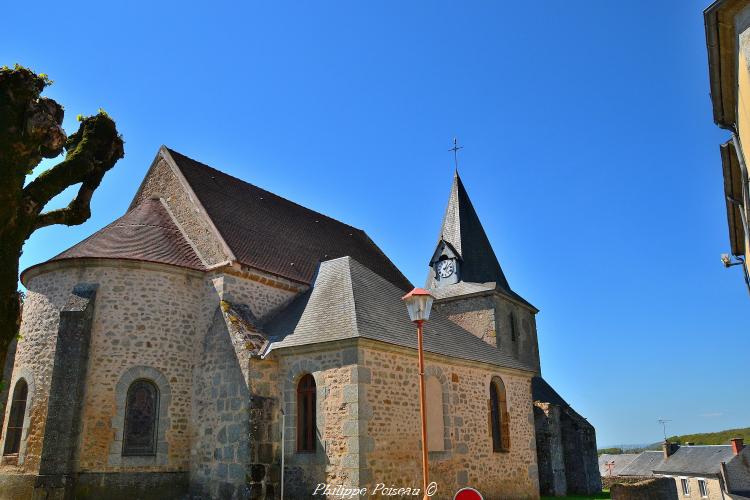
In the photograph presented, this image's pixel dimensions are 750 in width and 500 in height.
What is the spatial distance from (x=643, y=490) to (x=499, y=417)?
17.5ft

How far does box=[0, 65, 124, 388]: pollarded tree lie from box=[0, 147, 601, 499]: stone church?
5.17m

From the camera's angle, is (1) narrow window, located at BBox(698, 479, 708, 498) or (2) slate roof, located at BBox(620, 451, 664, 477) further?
(2) slate roof, located at BBox(620, 451, 664, 477)

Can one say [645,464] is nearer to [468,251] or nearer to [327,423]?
[468,251]

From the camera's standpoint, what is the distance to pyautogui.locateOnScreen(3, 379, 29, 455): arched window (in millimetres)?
13211

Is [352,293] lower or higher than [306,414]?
higher

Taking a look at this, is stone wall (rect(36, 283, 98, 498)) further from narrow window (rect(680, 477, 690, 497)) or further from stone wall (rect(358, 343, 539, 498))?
narrow window (rect(680, 477, 690, 497))

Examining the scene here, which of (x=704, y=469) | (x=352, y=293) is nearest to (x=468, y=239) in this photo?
(x=352, y=293)

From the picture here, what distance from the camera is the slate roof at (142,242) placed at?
14312 millimetres

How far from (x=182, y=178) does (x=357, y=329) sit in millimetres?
7795

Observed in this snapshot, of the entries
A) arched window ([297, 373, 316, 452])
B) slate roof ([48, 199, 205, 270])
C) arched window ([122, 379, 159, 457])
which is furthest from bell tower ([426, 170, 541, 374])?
arched window ([122, 379, 159, 457])

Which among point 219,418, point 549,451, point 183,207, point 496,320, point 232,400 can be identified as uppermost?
point 183,207

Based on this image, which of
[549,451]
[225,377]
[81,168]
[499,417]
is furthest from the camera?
[549,451]

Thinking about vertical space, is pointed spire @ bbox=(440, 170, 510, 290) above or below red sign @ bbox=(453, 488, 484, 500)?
above

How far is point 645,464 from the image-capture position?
1721 inches
